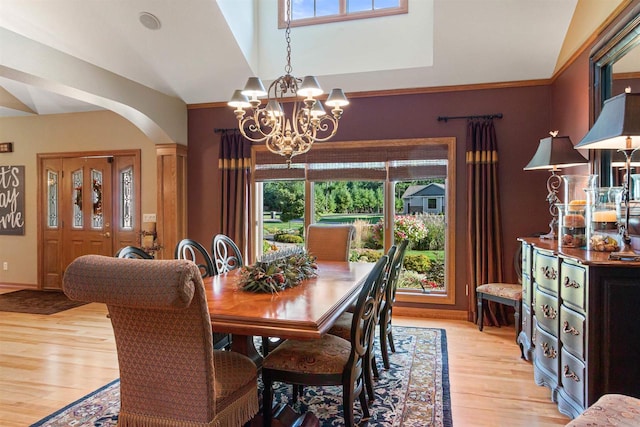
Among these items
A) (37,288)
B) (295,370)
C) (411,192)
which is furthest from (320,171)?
(37,288)

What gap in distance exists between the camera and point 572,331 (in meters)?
2.24

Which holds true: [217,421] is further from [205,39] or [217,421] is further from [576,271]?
[205,39]

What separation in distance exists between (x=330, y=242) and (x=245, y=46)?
227cm

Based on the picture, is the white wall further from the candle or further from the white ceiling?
the white ceiling

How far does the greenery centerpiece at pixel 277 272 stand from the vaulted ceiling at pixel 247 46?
2462 mm

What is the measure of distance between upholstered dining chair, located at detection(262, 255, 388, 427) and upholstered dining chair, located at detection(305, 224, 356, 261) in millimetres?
1827

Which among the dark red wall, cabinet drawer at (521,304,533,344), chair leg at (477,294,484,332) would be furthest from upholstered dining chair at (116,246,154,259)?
chair leg at (477,294,484,332)

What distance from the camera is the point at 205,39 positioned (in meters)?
4.04

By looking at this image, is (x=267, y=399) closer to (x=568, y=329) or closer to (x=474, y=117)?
(x=568, y=329)

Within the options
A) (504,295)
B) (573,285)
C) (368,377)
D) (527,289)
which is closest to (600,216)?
(573,285)

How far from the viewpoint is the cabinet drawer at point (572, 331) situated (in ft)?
6.98

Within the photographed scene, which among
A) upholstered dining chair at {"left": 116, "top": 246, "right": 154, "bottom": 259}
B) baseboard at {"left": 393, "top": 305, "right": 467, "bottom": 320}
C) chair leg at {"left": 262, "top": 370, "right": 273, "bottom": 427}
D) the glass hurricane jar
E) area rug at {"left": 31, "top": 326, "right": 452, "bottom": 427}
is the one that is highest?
the glass hurricane jar

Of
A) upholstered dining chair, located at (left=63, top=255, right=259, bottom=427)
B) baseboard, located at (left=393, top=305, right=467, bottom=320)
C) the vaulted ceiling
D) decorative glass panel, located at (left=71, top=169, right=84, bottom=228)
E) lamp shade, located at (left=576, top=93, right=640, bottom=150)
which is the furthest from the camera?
decorative glass panel, located at (left=71, top=169, right=84, bottom=228)

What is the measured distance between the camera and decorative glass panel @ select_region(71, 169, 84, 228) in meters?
6.09
